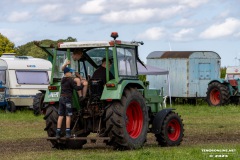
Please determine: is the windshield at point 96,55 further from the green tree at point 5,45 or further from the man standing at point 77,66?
the green tree at point 5,45

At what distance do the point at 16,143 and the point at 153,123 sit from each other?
11.4 feet

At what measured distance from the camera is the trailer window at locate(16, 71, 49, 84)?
33031 mm

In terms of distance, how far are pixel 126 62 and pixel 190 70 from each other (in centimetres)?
2328

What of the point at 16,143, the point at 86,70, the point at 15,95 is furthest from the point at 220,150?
the point at 15,95

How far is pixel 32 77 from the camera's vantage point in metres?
33.3

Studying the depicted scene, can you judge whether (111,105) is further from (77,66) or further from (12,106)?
(12,106)

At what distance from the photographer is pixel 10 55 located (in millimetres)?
35531

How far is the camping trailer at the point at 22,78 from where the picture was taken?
32.6 m

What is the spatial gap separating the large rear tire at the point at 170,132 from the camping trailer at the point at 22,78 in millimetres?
16198

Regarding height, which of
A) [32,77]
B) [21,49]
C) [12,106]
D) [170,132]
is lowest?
[170,132]

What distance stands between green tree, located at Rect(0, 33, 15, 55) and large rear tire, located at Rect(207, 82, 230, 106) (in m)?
28.9

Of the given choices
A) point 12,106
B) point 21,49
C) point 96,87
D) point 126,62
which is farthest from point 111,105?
point 21,49

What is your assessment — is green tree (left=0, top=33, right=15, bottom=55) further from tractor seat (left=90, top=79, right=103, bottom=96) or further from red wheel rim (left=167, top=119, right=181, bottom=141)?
tractor seat (left=90, top=79, right=103, bottom=96)

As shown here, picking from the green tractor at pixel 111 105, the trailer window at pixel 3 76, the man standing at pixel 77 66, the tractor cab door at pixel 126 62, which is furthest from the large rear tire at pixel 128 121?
the trailer window at pixel 3 76
